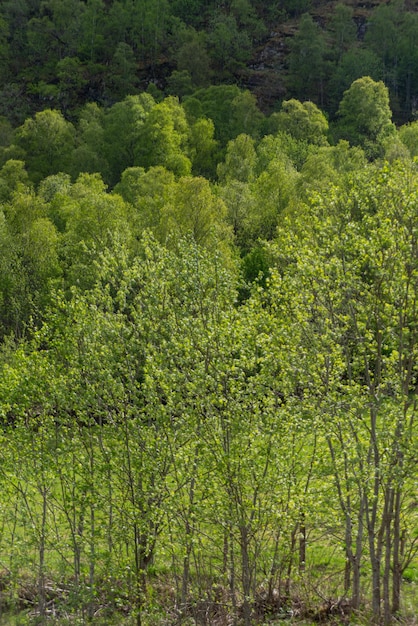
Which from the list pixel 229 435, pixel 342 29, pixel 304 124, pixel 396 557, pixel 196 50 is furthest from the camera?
pixel 196 50

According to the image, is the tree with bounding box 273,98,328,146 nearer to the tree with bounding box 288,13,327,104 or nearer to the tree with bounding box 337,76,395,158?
the tree with bounding box 337,76,395,158

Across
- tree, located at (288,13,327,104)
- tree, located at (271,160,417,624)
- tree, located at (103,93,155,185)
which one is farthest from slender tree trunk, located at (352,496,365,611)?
tree, located at (288,13,327,104)

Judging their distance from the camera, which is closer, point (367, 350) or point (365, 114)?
point (367, 350)

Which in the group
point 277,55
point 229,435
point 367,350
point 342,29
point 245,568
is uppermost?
point 277,55

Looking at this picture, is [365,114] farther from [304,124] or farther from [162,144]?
[162,144]

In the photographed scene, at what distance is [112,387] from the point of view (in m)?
18.5

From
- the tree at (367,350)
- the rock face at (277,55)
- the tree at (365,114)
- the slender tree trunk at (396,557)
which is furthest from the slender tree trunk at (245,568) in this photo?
the rock face at (277,55)

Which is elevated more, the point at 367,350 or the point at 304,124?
the point at 304,124

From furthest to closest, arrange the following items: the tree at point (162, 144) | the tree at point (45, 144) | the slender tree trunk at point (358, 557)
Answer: the tree at point (45, 144)
the tree at point (162, 144)
the slender tree trunk at point (358, 557)

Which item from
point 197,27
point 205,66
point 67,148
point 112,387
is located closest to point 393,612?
point 112,387

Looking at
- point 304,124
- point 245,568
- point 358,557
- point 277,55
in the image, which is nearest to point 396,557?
point 358,557

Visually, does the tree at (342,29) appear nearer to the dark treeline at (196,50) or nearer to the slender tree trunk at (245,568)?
the dark treeline at (196,50)

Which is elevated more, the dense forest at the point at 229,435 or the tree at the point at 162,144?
the tree at the point at 162,144

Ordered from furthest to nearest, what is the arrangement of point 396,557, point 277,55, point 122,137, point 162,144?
point 277,55, point 122,137, point 162,144, point 396,557
